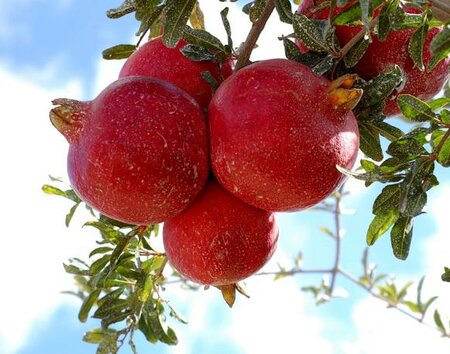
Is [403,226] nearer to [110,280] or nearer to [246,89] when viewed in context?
[246,89]

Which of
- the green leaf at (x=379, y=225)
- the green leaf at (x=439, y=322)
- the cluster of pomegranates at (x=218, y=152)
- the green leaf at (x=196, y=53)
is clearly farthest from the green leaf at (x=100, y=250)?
the green leaf at (x=439, y=322)

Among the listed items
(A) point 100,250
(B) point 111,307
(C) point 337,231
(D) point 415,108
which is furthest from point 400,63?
(C) point 337,231

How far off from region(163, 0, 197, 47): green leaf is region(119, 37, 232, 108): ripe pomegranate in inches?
4.9

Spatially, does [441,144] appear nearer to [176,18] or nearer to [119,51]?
[176,18]

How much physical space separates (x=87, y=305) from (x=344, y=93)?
1.58 meters

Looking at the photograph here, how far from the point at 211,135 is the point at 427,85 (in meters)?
0.66

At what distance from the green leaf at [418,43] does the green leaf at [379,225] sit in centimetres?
42

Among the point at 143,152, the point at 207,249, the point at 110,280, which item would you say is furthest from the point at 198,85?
Answer: the point at 110,280

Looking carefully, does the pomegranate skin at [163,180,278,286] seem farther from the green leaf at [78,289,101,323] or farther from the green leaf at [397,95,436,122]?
the green leaf at [78,289,101,323]

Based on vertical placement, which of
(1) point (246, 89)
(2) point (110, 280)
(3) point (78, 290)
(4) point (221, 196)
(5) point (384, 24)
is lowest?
(3) point (78, 290)

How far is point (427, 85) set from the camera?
188 cm

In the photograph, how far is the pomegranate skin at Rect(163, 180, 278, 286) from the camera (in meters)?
1.75

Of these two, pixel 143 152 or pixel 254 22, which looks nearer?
pixel 143 152

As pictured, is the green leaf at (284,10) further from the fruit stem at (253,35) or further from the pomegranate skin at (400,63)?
the pomegranate skin at (400,63)
